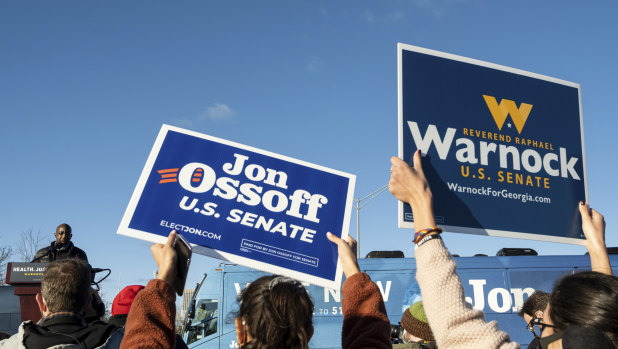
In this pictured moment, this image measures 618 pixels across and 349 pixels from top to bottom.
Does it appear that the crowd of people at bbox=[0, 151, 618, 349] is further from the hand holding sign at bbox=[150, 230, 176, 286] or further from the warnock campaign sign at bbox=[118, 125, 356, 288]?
the warnock campaign sign at bbox=[118, 125, 356, 288]

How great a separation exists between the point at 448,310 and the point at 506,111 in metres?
2.24

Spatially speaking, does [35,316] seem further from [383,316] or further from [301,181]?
[383,316]

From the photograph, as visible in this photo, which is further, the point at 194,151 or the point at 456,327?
the point at 194,151

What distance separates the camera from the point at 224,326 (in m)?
10.1

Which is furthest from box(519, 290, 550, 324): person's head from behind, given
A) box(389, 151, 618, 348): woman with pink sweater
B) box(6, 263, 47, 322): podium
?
box(6, 263, 47, 322): podium

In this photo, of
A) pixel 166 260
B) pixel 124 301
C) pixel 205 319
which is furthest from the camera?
pixel 205 319

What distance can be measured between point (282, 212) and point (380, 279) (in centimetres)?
769

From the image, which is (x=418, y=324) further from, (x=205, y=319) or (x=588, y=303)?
(x=205, y=319)

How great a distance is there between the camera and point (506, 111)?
3.42m

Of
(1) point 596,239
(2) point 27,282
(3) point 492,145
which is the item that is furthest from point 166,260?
(2) point 27,282

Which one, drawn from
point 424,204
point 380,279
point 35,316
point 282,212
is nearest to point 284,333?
point 424,204

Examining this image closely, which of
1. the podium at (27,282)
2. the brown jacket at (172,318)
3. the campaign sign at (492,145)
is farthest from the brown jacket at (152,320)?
the podium at (27,282)

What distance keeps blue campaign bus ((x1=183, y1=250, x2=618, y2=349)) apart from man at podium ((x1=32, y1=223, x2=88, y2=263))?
4361 millimetres

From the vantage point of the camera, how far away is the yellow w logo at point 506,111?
3.39 meters
